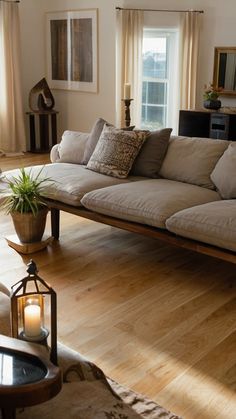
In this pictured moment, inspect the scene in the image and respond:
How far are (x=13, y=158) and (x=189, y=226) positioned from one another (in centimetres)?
475

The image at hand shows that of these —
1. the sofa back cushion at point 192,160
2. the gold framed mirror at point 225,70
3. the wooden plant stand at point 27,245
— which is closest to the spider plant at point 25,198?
the wooden plant stand at point 27,245

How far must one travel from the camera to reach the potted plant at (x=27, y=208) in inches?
136

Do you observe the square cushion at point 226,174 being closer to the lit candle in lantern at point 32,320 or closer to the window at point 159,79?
the lit candle in lantern at point 32,320

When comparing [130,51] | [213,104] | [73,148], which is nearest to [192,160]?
[73,148]

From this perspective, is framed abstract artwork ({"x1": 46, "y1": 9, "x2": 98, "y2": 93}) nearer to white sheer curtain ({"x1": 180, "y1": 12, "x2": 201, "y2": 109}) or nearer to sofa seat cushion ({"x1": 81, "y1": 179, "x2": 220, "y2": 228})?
white sheer curtain ({"x1": 180, "y1": 12, "x2": 201, "y2": 109})

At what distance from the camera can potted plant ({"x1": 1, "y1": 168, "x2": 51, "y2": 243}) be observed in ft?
11.4

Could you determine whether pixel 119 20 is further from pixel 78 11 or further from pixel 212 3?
pixel 212 3

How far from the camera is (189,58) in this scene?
667cm

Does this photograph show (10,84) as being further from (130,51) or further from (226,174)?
(226,174)

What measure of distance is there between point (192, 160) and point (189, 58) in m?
3.50

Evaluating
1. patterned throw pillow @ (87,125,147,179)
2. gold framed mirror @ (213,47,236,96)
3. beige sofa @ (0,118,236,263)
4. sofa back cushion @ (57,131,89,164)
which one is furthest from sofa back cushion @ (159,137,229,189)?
gold framed mirror @ (213,47,236,96)

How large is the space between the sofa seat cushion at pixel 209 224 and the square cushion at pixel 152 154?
900 millimetres

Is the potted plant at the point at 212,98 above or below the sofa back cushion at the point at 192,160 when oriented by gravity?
above

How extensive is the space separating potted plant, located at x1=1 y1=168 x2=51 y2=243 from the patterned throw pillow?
567 millimetres
